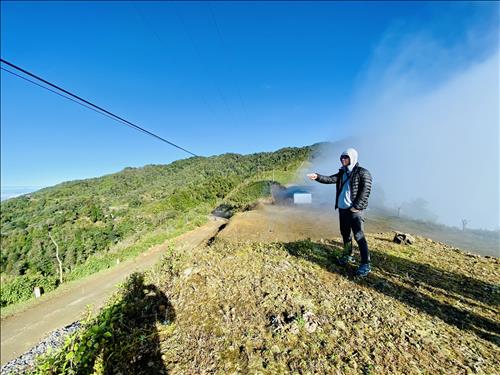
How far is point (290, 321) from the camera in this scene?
3545 mm

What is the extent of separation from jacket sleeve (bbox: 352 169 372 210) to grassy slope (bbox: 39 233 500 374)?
1.50 m

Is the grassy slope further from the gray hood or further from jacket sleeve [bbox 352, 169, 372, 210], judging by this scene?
the gray hood

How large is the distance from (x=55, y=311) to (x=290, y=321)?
1751 centimetres

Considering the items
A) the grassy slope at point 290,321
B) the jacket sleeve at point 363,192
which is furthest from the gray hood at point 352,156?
the grassy slope at point 290,321

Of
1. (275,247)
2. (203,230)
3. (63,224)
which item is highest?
(275,247)

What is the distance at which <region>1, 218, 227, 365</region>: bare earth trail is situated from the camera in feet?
38.6


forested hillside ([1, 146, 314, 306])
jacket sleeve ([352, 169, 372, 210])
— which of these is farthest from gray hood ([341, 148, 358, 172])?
forested hillside ([1, 146, 314, 306])

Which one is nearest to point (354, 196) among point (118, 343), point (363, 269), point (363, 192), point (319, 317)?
point (363, 192)

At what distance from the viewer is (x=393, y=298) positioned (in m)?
4.32

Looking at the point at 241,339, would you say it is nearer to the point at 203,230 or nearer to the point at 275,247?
the point at 275,247

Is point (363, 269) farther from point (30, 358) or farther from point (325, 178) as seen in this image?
point (30, 358)

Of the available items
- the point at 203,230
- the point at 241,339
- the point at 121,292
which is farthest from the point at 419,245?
the point at 203,230

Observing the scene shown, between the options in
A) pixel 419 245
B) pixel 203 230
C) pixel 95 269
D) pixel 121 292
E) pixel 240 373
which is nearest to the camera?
pixel 240 373

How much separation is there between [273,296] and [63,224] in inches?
4201
